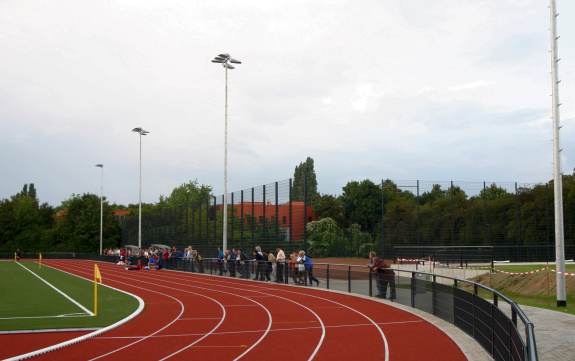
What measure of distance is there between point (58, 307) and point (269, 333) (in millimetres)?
8275

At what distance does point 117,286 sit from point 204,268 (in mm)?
11406

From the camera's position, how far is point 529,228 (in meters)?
41.4

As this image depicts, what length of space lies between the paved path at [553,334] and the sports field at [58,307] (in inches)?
350

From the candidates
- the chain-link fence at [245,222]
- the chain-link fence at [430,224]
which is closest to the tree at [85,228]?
the chain-link fence at [245,222]

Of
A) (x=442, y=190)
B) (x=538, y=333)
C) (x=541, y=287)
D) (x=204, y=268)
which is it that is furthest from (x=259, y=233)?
(x=538, y=333)

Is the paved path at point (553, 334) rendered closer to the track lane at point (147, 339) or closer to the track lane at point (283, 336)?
the track lane at point (283, 336)

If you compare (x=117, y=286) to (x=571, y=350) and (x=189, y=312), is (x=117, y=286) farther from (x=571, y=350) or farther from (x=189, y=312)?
(x=571, y=350)

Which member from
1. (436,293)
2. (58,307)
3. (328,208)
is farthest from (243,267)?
(328,208)

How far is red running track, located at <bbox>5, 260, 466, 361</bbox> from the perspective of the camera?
439 inches

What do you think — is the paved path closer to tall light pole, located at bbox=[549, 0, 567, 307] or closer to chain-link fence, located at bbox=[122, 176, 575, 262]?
tall light pole, located at bbox=[549, 0, 567, 307]

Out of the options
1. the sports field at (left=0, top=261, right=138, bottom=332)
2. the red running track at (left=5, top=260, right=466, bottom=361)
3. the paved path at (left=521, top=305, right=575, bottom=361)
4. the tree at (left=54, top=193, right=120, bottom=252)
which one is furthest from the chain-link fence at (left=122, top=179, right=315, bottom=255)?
the tree at (left=54, top=193, right=120, bottom=252)

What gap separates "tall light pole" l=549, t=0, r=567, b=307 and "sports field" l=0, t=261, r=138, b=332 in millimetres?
11283

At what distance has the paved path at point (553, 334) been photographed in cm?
1067

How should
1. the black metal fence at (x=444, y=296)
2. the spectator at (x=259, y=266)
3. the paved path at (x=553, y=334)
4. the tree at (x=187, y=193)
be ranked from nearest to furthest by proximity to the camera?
the black metal fence at (x=444, y=296) → the paved path at (x=553, y=334) → the spectator at (x=259, y=266) → the tree at (x=187, y=193)
